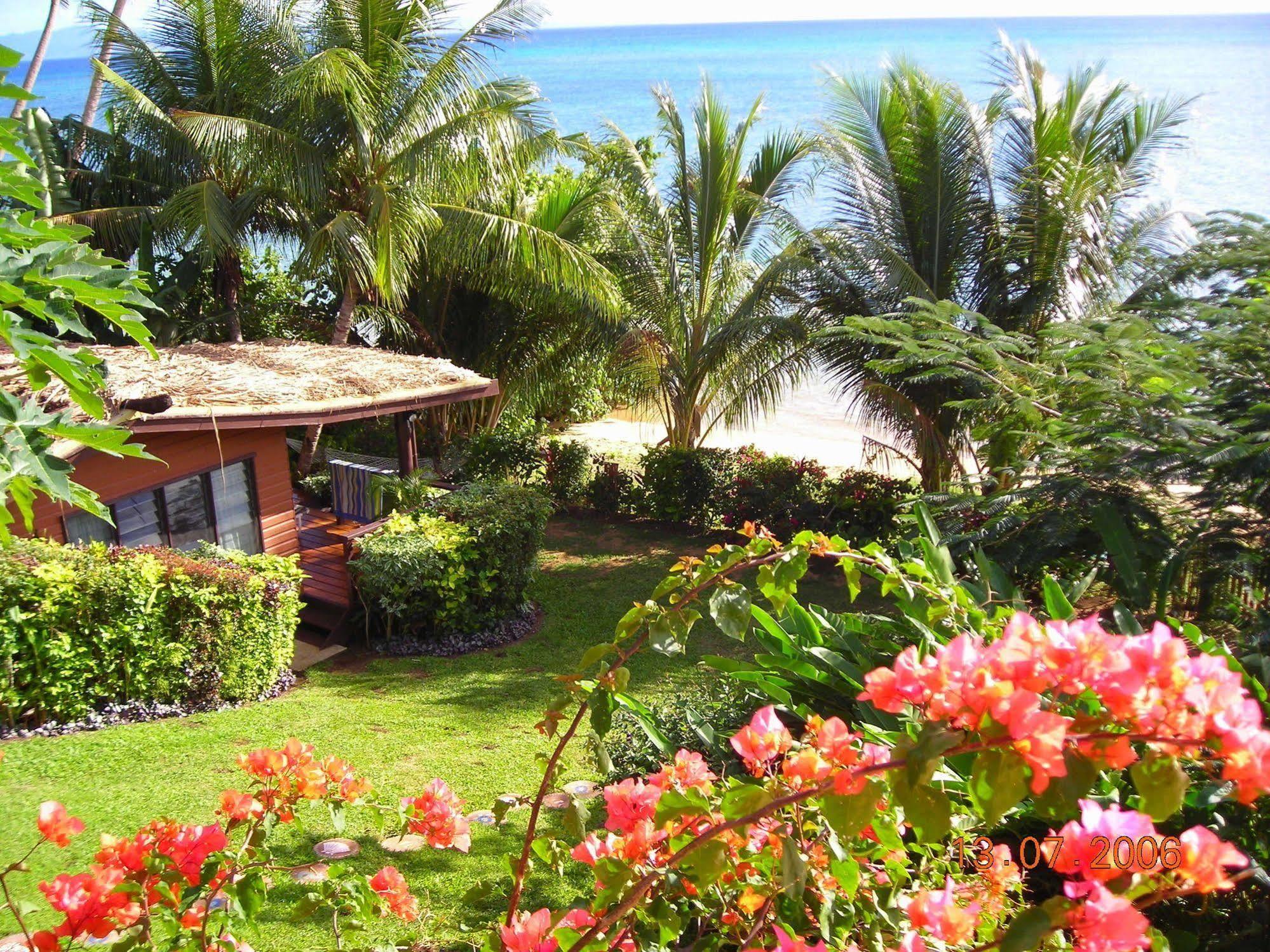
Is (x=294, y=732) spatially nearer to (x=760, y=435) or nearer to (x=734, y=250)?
(x=734, y=250)

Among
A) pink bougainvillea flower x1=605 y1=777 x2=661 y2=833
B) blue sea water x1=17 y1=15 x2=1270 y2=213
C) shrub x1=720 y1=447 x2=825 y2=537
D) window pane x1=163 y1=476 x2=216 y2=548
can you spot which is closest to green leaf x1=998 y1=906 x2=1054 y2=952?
pink bougainvillea flower x1=605 y1=777 x2=661 y2=833

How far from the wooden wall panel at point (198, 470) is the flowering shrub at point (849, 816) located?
24.4 ft

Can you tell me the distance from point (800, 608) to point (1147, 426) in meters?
3.19

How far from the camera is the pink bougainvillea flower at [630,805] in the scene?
2.26 meters

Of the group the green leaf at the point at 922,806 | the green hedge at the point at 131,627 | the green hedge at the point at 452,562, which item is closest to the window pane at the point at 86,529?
the green hedge at the point at 131,627

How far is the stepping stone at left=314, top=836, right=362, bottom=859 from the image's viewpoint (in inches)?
223

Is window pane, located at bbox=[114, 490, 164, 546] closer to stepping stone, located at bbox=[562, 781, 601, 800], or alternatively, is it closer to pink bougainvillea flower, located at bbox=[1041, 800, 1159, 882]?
stepping stone, located at bbox=[562, 781, 601, 800]

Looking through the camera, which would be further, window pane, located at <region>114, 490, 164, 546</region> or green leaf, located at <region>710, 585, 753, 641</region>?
window pane, located at <region>114, 490, 164, 546</region>

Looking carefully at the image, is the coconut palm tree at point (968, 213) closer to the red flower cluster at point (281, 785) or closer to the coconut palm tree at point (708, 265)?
the coconut palm tree at point (708, 265)

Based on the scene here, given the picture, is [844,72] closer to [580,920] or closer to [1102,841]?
[580,920]

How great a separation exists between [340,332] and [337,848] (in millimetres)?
10025

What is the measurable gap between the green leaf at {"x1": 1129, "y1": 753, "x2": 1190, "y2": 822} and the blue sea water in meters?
13.0

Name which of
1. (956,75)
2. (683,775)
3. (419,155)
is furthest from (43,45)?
(956,75)

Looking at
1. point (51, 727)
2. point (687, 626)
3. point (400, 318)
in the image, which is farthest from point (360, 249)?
point (687, 626)
